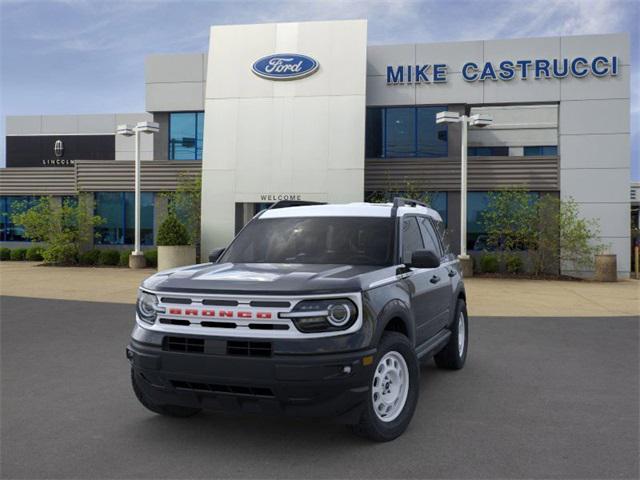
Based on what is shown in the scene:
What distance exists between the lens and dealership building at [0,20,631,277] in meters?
21.5

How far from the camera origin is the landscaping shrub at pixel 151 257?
2311 cm

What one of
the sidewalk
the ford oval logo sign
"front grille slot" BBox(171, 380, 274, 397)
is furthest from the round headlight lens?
the ford oval logo sign

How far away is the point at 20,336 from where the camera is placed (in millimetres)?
8969

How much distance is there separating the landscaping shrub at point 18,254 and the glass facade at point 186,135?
8.32 metres

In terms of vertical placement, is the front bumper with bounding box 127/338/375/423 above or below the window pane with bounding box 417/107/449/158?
below

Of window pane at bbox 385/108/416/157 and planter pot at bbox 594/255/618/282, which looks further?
window pane at bbox 385/108/416/157

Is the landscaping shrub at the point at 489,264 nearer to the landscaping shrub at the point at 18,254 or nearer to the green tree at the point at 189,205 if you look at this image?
the green tree at the point at 189,205

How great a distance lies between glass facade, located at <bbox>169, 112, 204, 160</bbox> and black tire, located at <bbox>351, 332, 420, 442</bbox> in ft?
73.3

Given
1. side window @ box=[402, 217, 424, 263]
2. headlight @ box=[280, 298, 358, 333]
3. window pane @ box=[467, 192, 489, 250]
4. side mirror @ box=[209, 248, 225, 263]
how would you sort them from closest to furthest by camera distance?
headlight @ box=[280, 298, 358, 333] < side window @ box=[402, 217, 424, 263] < side mirror @ box=[209, 248, 225, 263] < window pane @ box=[467, 192, 489, 250]

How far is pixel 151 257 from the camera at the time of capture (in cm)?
2312

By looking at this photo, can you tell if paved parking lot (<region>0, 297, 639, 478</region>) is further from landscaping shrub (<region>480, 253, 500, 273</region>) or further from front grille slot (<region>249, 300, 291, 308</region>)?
landscaping shrub (<region>480, 253, 500, 273</region>)

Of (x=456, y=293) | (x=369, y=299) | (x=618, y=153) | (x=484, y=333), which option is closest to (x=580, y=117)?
(x=618, y=153)

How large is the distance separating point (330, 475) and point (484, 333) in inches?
245

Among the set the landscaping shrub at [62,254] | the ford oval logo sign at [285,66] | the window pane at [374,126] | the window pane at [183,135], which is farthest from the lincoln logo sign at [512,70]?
the landscaping shrub at [62,254]
